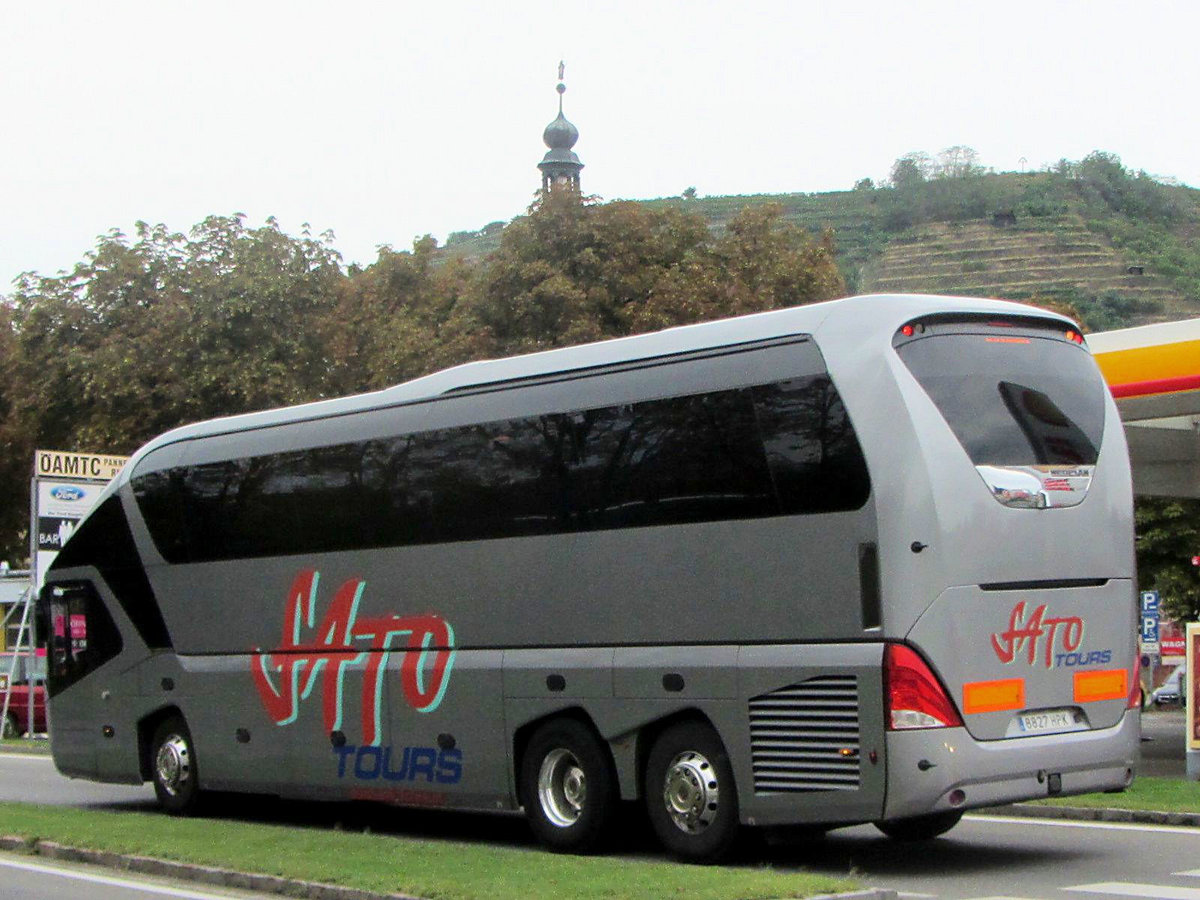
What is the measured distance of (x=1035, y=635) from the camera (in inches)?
488

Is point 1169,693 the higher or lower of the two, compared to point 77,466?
lower

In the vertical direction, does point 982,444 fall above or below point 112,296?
below

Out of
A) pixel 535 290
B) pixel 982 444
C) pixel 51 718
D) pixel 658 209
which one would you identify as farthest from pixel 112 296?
pixel 982 444

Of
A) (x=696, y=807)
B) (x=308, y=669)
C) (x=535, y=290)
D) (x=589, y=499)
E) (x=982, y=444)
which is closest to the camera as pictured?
(x=982, y=444)

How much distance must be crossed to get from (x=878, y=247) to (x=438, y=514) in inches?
6502

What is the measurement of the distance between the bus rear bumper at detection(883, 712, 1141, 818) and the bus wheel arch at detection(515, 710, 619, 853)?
8.91 feet

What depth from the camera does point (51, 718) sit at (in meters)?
20.4

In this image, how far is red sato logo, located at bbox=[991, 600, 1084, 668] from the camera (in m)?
12.2

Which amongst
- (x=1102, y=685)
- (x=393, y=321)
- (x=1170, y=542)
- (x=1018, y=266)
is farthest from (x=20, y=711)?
(x=1018, y=266)

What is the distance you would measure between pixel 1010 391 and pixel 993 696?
208cm

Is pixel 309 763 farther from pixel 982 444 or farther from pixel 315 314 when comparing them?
pixel 315 314

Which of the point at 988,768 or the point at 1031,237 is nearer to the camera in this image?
the point at 988,768

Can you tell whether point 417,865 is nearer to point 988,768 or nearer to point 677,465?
point 677,465

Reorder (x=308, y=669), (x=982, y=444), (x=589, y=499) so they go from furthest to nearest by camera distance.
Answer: (x=308, y=669)
(x=589, y=499)
(x=982, y=444)
